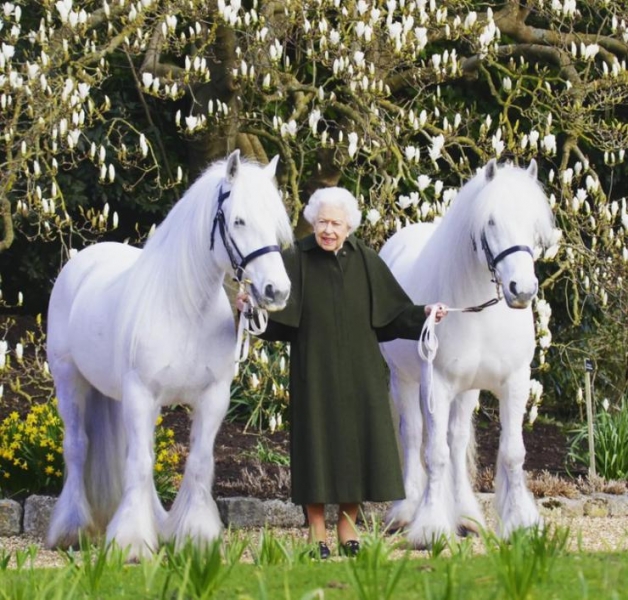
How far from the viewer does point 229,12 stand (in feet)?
27.2

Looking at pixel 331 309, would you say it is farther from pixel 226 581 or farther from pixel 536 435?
pixel 536 435

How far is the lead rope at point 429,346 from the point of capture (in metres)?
6.16

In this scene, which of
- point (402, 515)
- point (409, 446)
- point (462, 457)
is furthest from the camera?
point (409, 446)

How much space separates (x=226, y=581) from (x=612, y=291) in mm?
5563

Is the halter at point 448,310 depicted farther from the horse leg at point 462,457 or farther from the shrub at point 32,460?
the shrub at point 32,460

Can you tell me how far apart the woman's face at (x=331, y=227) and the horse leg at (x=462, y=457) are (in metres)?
1.49

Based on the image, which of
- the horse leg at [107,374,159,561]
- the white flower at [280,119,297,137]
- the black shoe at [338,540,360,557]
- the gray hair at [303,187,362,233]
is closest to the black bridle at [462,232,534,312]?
the gray hair at [303,187,362,233]

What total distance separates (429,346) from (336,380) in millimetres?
500

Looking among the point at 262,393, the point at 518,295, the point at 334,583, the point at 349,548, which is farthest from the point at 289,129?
the point at 334,583

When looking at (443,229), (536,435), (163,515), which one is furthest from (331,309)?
(536,435)

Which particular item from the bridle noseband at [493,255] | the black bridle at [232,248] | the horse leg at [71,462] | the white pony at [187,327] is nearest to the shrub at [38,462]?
the horse leg at [71,462]

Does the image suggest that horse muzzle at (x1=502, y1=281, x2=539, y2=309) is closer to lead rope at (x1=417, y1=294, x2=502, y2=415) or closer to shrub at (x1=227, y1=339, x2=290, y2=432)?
lead rope at (x1=417, y1=294, x2=502, y2=415)

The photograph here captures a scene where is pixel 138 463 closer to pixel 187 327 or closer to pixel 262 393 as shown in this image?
pixel 187 327

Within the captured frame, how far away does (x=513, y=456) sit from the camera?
654cm
